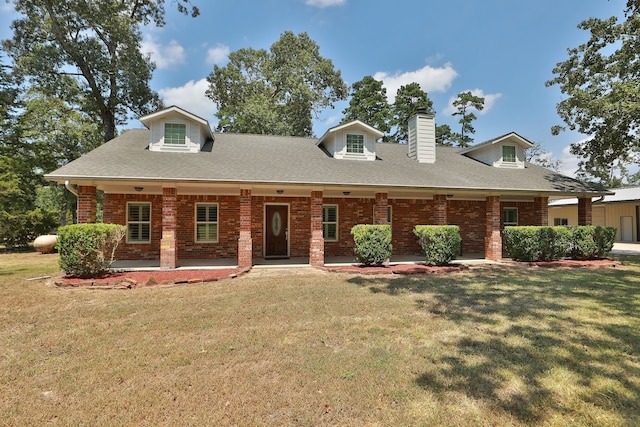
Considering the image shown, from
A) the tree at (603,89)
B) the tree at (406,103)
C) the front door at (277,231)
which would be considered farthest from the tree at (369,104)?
the front door at (277,231)

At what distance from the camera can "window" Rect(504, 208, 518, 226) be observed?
592 inches

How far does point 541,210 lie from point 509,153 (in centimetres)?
352

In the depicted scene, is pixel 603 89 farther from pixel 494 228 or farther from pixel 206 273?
pixel 206 273

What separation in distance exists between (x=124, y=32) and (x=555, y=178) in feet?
88.2

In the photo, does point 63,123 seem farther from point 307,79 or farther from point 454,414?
point 454,414

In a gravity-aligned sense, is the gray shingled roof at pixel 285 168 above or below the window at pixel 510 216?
above

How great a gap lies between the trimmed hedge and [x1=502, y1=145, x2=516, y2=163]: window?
4490 mm

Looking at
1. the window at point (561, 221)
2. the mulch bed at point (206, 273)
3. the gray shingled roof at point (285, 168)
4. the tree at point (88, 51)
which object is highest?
the tree at point (88, 51)

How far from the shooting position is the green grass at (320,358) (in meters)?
2.95

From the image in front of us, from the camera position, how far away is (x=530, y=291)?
25.2ft

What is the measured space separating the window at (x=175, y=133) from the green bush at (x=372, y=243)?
7.76 m

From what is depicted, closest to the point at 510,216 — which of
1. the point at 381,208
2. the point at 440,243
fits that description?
the point at 440,243

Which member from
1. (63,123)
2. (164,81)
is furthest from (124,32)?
(63,123)

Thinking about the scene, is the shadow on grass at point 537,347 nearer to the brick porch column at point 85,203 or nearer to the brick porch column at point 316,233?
the brick porch column at point 316,233
